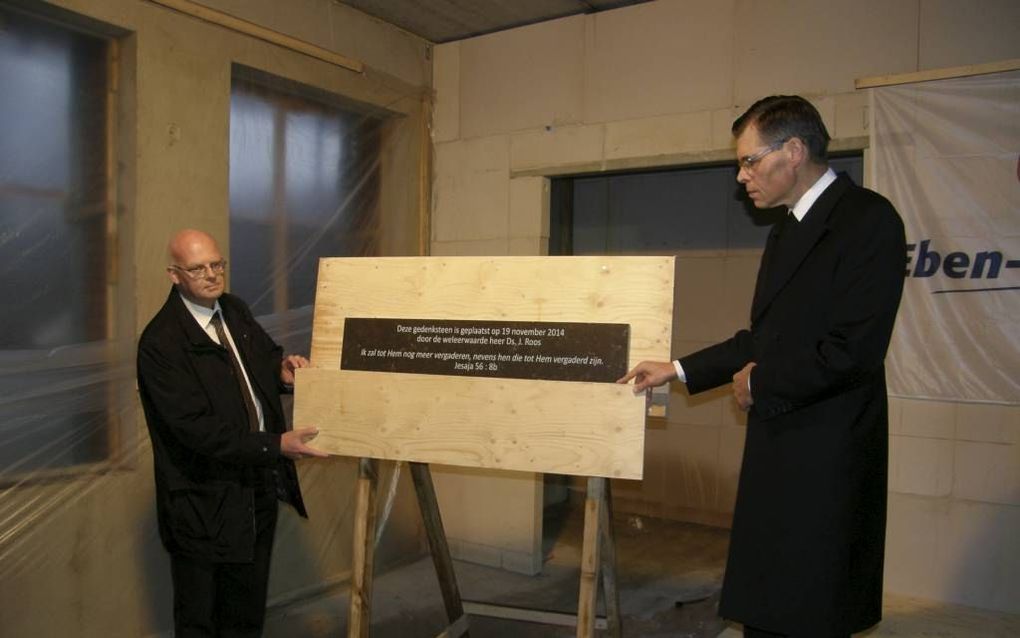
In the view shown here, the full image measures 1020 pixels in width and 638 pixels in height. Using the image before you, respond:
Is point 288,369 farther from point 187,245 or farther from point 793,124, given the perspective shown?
point 793,124

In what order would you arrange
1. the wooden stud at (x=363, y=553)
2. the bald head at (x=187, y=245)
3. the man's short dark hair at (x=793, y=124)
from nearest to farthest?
the man's short dark hair at (x=793, y=124)
the bald head at (x=187, y=245)
the wooden stud at (x=363, y=553)

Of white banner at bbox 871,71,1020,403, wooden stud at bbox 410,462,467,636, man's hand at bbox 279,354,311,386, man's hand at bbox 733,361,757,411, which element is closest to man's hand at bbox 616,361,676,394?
man's hand at bbox 733,361,757,411

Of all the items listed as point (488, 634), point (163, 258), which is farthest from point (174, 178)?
point (488, 634)

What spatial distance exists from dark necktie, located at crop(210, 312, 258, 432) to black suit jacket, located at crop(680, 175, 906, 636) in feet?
4.73

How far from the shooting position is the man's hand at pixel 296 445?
2389mm

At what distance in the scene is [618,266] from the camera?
90.7 inches

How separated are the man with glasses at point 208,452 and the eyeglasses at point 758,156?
57.5 inches

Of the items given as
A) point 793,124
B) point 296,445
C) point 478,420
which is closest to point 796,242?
point 793,124

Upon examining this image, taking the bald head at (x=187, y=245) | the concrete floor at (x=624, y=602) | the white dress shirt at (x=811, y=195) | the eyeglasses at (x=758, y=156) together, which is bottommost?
the concrete floor at (x=624, y=602)

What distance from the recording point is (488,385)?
2.37 m

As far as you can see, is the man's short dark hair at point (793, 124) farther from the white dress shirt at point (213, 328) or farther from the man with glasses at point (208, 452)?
the white dress shirt at point (213, 328)

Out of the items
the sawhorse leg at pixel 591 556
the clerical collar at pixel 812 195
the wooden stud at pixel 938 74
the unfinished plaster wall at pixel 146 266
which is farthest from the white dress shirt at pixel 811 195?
the unfinished plaster wall at pixel 146 266

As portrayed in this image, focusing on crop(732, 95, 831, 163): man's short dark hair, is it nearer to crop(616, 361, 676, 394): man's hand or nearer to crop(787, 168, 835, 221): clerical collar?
crop(787, 168, 835, 221): clerical collar

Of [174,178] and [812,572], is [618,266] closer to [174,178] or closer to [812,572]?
[812,572]
